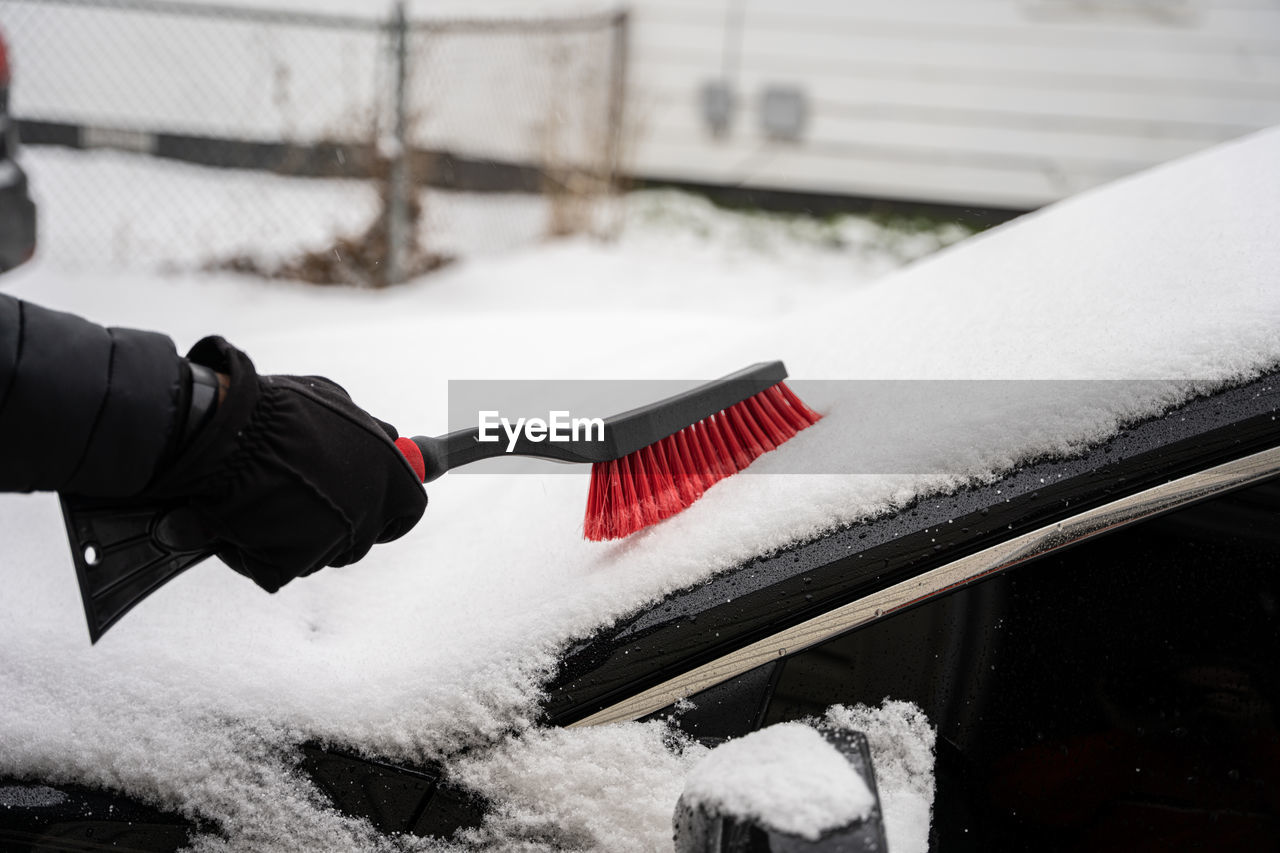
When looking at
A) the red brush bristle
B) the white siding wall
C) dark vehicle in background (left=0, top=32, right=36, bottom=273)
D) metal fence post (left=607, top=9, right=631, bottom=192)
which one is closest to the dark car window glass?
the red brush bristle

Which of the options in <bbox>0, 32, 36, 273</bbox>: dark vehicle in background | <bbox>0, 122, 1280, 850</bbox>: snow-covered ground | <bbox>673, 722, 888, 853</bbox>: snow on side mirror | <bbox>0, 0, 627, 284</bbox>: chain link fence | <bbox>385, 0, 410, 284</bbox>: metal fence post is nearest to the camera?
<bbox>673, 722, 888, 853</bbox>: snow on side mirror

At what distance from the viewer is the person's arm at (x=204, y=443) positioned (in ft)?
2.88

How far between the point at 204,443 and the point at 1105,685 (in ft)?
3.43

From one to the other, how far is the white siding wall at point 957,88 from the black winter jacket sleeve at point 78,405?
20.8 ft

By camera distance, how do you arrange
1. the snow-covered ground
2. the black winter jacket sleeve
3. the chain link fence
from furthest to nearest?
1. the chain link fence
2. the snow-covered ground
3. the black winter jacket sleeve

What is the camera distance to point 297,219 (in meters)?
6.20

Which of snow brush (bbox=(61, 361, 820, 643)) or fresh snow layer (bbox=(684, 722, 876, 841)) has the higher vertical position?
snow brush (bbox=(61, 361, 820, 643))

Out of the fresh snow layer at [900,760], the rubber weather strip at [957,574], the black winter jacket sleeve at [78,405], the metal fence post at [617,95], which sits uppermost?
the metal fence post at [617,95]

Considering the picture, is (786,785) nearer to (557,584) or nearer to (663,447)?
(557,584)

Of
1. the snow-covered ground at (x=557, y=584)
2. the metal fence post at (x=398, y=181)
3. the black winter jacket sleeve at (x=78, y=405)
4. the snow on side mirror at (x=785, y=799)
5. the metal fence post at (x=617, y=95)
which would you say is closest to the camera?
the snow on side mirror at (x=785, y=799)

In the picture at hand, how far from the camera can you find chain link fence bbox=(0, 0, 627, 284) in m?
5.32

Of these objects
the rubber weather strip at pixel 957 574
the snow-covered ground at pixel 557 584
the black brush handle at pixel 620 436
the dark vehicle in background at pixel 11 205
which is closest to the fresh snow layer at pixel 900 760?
the snow-covered ground at pixel 557 584

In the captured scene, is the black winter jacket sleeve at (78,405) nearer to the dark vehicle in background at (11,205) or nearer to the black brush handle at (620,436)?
the black brush handle at (620,436)

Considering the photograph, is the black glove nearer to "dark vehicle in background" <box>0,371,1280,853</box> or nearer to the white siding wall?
"dark vehicle in background" <box>0,371,1280,853</box>
